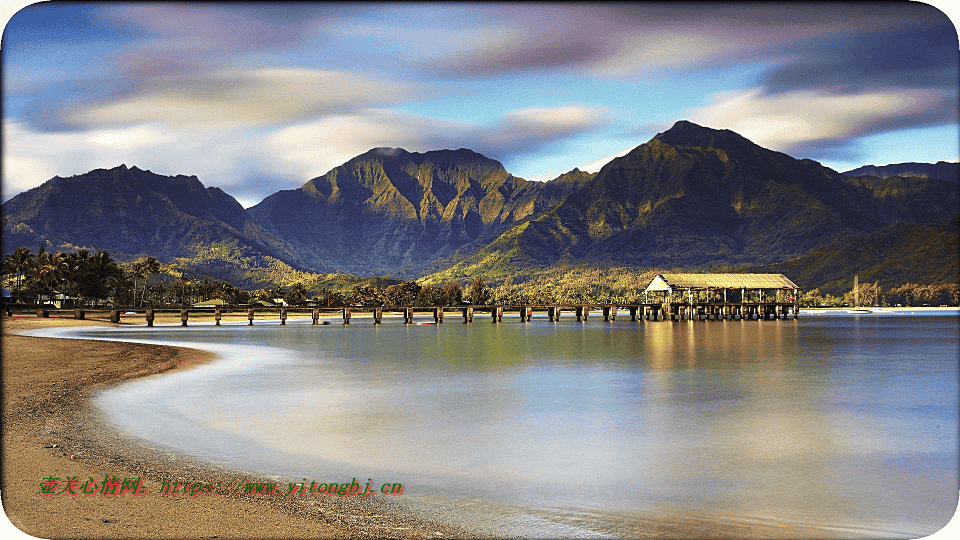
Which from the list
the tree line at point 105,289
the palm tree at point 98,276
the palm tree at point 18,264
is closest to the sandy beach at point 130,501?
the tree line at point 105,289

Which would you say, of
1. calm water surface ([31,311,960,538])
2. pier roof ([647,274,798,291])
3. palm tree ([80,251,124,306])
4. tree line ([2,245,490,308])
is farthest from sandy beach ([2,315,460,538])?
palm tree ([80,251,124,306])

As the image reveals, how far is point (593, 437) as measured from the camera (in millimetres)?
20562

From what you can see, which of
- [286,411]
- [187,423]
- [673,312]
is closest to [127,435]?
[187,423]

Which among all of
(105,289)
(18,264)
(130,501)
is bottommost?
(130,501)

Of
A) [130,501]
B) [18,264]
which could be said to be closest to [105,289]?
[18,264]

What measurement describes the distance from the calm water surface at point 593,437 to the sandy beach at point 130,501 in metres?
1.21

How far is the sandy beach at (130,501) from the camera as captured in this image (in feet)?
32.2

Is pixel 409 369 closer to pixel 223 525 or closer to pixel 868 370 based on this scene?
pixel 868 370

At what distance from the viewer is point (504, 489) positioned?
567 inches

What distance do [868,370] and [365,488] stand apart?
3803cm

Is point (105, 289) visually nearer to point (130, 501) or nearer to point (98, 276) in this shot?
point (98, 276)

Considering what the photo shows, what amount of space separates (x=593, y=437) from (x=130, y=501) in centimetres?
1244

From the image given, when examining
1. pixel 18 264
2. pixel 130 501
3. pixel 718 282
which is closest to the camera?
pixel 130 501

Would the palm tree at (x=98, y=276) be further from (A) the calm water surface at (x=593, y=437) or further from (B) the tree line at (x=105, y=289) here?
(A) the calm water surface at (x=593, y=437)
